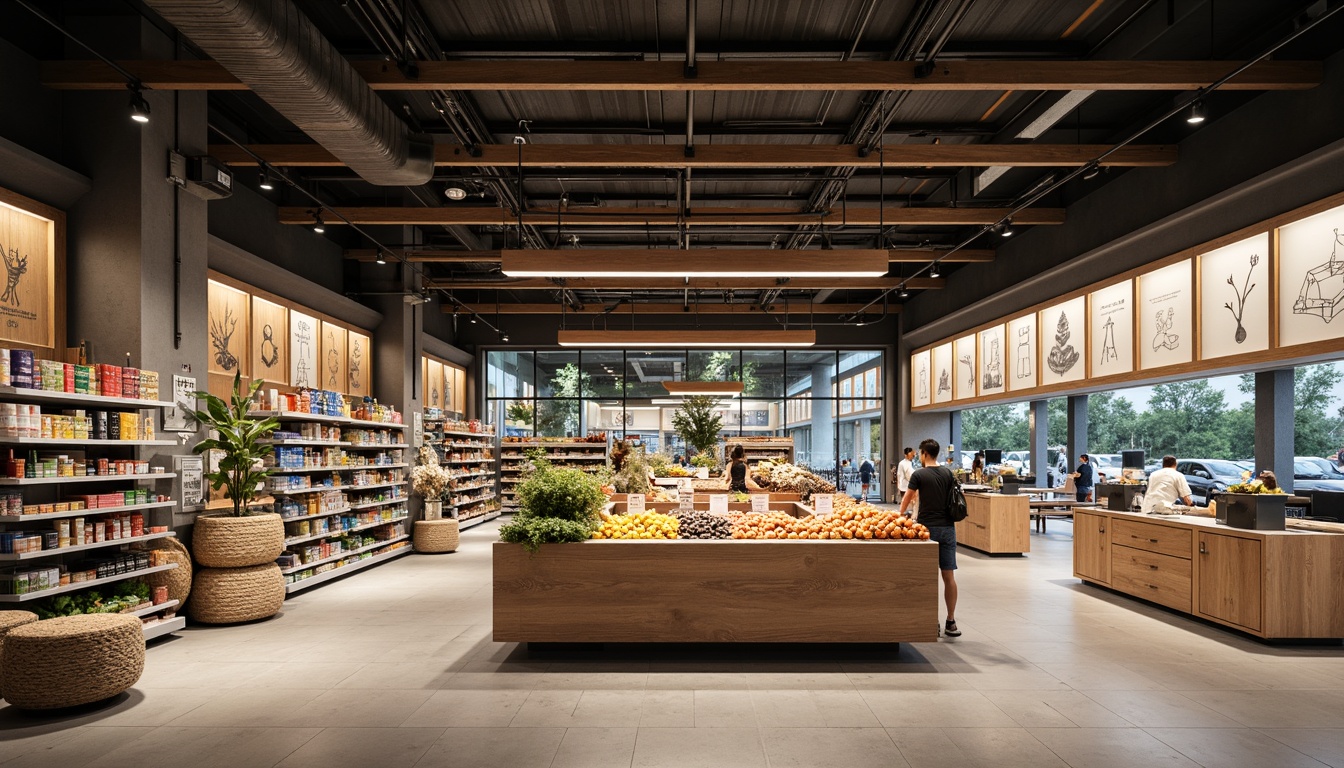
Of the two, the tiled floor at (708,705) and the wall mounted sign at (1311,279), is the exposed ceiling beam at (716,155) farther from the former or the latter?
the tiled floor at (708,705)

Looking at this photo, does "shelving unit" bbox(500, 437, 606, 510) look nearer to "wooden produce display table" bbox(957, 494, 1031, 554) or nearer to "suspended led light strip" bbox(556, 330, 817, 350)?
"suspended led light strip" bbox(556, 330, 817, 350)

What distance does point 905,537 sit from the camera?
5543 mm

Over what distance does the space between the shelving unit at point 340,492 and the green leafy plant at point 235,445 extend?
930 millimetres

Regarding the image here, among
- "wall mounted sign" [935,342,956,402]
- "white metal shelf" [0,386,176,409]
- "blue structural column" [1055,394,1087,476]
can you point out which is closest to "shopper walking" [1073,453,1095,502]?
"blue structural column" [1055,394,1087,476]

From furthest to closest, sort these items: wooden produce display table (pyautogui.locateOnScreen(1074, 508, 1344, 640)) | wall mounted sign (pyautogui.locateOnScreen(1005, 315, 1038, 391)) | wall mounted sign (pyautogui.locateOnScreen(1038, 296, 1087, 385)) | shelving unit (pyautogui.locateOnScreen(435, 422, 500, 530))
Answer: shelving unit (pyautogui.locateOnScreen(435, 422, 500, 530)) → wall mounted sign (pyautogui.locateOnScreen(1005, 315, 1038, 391)) → wall mounted sign (pyautogui.locateOnScreen(1038, 296, 1087, 385)) → wooden produce display table (pyautogui.locateOnScreen(1074, 508, 1344, 640))

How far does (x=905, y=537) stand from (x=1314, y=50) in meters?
5.62

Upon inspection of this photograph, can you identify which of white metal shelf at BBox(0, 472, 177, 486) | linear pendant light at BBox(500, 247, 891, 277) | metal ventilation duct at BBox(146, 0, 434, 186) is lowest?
white metal shelf at BBox(0, 472, 177, 486)

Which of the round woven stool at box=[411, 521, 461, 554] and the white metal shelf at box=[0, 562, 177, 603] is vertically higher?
the white metal shelf at box=[0, 562, 177, 603]

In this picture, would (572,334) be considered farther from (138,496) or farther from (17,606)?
(17,606)

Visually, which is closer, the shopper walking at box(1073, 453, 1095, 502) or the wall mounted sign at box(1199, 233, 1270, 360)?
the wall mounted sign at box(1199, 233, 1270, 360)

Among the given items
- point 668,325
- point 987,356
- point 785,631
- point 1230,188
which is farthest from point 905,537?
point 668,325

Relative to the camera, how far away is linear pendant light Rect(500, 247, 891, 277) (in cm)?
665

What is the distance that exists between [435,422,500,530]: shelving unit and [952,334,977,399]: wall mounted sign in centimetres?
1017

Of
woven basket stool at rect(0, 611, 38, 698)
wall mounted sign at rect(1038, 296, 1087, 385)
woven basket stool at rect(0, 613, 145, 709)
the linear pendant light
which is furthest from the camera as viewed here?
wall mounted sign at rect(1038, 296, 1087, 385)
